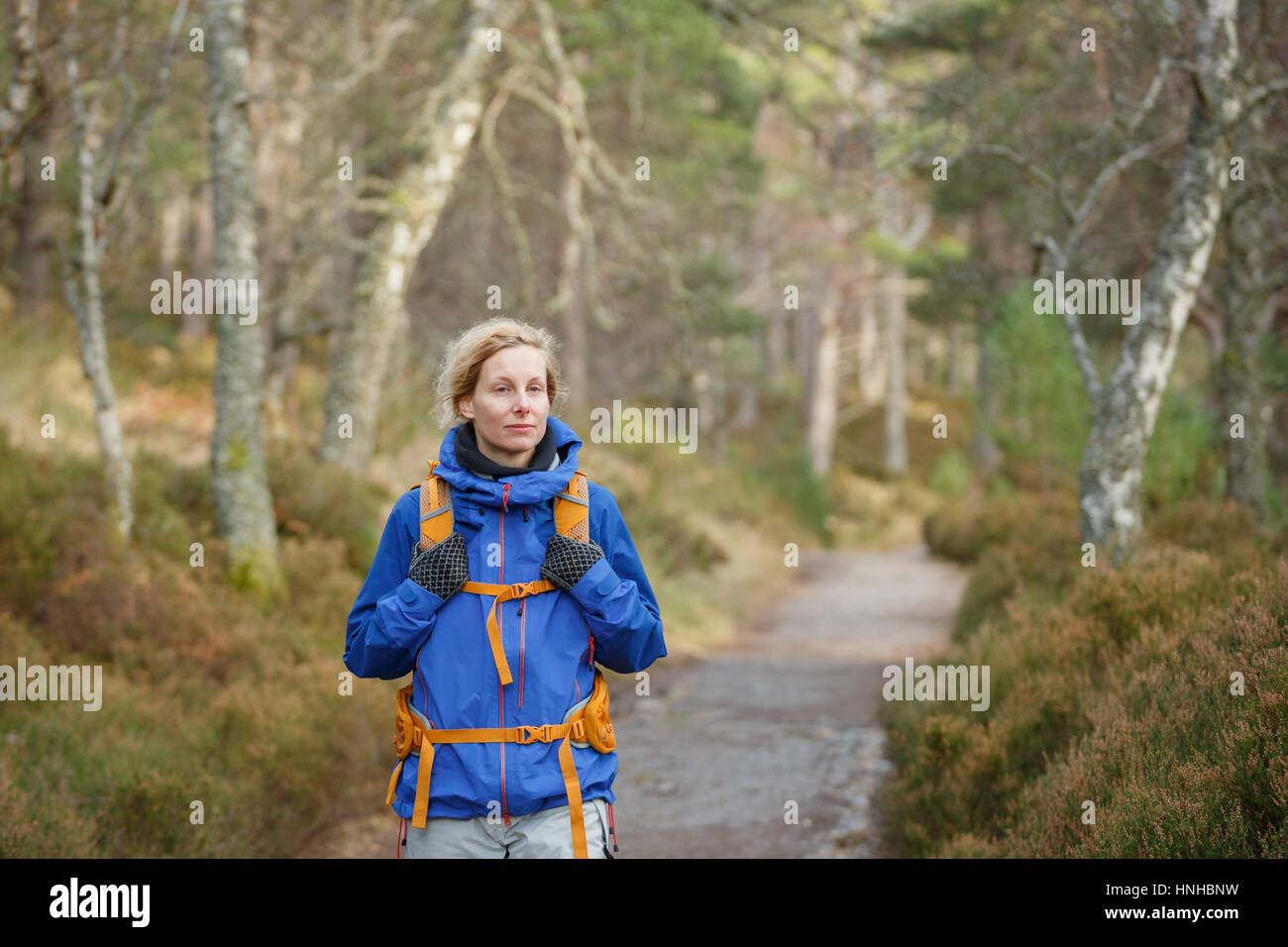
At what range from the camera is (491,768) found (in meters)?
2.62

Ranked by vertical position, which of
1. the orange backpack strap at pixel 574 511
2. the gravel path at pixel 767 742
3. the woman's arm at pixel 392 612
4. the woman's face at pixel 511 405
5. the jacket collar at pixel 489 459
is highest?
the woman's face at pixel 511 405

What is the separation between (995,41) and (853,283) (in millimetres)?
8418

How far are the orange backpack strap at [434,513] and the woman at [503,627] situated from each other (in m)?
0.03

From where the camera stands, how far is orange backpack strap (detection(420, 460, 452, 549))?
9.14ft

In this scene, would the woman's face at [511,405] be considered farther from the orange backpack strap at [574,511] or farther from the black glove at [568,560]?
the black glove at [568,560]

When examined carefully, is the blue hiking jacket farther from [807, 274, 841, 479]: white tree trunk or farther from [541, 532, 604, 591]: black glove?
[807, 274, 841, 479]: white tree trunk

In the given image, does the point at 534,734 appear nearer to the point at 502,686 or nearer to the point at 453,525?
the point at 502,686

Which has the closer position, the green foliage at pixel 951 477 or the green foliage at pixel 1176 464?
the green foliage at pixel 1176 464

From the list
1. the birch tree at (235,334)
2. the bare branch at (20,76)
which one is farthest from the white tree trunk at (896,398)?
the bare branch at (20,76)

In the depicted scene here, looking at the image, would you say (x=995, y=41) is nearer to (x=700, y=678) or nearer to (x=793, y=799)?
(x=700, y=678)

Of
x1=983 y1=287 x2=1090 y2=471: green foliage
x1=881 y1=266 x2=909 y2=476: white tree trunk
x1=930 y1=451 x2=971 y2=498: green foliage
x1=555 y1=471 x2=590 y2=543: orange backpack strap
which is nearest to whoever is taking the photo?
x1=555 y1=471 x2=590 y2=543: orange backpack strap

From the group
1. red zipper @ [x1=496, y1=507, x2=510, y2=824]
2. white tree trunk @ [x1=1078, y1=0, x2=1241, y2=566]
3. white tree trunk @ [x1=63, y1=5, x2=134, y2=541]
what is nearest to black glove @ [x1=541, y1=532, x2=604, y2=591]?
red zipper @ [x1=496, y1=507, x2=510, y2=824]

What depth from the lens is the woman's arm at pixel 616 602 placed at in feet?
8.89
